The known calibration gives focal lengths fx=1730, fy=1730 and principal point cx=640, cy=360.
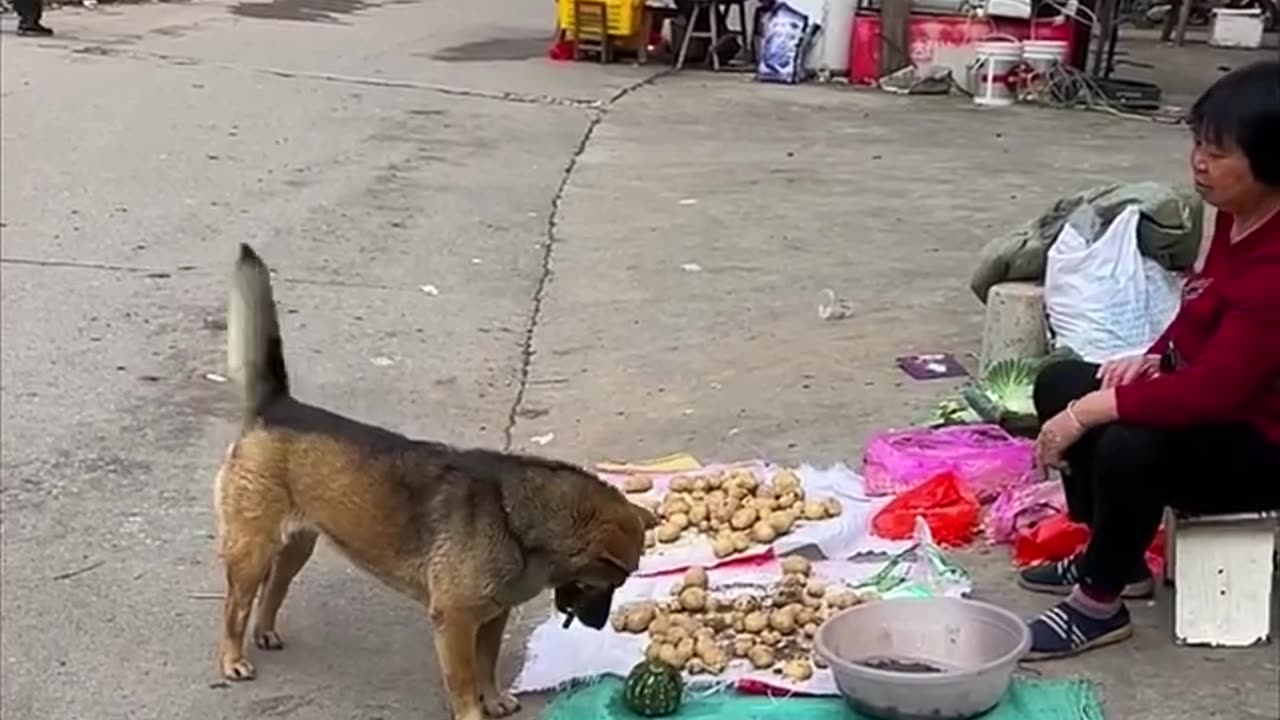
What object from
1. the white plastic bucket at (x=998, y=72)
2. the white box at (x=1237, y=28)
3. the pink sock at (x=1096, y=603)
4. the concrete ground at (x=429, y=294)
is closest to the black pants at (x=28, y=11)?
the concrete ground at (x=429, y=294)

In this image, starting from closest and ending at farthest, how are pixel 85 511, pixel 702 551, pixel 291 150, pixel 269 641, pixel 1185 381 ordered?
1. pixel 1185 381
2. pixel 269 641
3. pixel 702 551
4. pixel 85 511
5. pixel 291 150

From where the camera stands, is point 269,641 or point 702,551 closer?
point 269,641

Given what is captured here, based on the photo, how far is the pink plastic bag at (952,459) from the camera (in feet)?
14.6

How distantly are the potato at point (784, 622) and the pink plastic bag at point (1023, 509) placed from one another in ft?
2.38

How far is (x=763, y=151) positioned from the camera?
10.3 m

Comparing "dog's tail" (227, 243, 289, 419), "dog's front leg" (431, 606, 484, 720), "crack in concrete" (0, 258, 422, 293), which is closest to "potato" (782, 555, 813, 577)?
"dog's front leg" (431, 606, 484, 720)

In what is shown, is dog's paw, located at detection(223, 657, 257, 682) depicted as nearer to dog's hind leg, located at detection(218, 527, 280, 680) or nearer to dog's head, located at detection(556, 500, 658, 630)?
dog's hind leg, located at detection(218, 527, 280, 680)

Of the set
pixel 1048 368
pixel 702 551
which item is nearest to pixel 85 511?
pixel 702 551

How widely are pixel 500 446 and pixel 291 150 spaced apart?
17.5 feet

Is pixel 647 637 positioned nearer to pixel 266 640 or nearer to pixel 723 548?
pixel 723 548

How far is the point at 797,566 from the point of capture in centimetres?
401

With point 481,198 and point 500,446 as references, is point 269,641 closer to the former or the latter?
point 500,446

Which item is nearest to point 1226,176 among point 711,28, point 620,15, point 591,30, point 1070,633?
point 1070,633

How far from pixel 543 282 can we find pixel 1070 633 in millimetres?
3925
